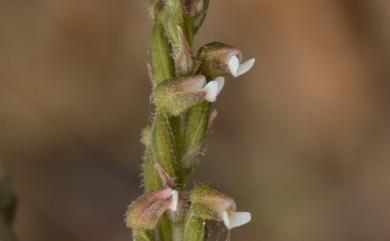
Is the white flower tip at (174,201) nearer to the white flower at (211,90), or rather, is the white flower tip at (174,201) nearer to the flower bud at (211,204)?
the flower bud at (211,204)

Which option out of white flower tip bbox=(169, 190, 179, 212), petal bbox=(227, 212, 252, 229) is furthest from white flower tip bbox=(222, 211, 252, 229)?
white flower tip bbox=(169, 190, 179, 212)

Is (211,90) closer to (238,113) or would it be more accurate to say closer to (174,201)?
(174,201)

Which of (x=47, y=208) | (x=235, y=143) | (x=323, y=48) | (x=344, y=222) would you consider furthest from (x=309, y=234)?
(x=47, y=208)

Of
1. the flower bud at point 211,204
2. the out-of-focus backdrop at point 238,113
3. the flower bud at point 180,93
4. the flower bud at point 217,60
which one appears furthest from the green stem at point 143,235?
the out-of-focus backdrop at point 238,113

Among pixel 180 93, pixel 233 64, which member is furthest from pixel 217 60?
pixel 180 93

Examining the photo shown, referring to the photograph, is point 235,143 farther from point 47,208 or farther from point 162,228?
point 162,228
